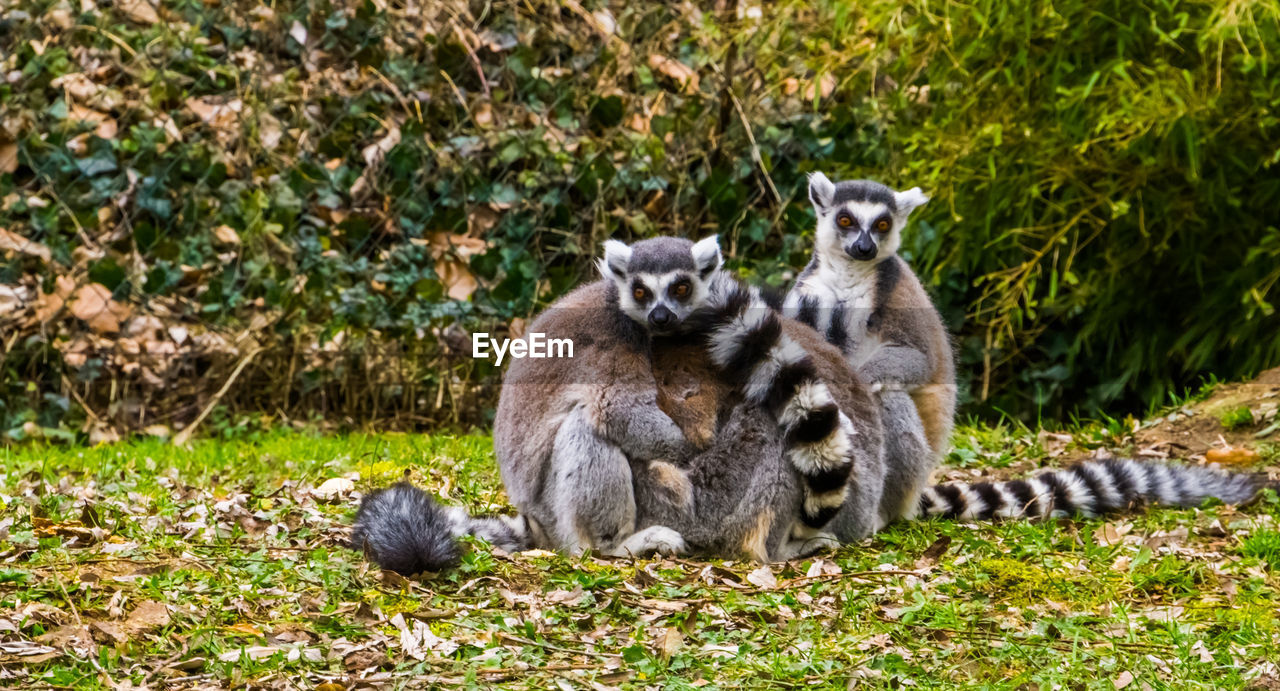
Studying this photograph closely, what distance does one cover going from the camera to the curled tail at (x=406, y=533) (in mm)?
3857

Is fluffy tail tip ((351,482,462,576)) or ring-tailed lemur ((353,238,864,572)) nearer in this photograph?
fluffy tail tip ((351,482,462,576))

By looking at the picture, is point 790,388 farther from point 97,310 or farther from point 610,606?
point 97,310

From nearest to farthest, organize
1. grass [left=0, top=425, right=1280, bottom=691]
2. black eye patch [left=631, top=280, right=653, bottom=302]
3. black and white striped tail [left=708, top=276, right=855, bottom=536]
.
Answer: grass [left=0, top=425, right=1280, bottom=691]
black and white striped tail [left=708, top=276, right=855, bottom=536]
black eye patch [left=631, top=280, right=653, bottom=302]

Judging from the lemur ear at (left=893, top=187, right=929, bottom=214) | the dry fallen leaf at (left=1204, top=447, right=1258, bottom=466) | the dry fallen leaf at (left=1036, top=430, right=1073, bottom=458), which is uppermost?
the lemur ear at (left=893, top=187, right=929, bottom=214)

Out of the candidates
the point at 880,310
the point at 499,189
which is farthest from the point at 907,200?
the point at 499,189

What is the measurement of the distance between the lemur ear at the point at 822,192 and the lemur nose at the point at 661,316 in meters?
1.29

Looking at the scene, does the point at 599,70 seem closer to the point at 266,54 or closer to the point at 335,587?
the point at 266,54

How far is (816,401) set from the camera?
163 inches

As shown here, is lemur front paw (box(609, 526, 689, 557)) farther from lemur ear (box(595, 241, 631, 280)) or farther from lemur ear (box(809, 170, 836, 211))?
lemur ear (box(809, 170, 836, 211))

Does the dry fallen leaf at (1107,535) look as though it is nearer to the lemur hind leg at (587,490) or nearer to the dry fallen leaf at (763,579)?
the dry fallen leaf at (763,579)

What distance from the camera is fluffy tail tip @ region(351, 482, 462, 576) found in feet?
12.7

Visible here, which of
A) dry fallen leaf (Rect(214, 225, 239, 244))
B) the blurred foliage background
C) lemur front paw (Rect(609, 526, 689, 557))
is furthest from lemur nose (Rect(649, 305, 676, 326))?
dry fallen leaf (Rect(214, 225, 239, 244))

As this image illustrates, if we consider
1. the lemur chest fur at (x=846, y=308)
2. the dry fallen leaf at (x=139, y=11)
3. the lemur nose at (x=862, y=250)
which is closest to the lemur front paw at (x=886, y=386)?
the lemur chest fur at (x=846, y=308)

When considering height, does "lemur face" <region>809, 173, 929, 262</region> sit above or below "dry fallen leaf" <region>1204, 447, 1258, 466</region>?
above
